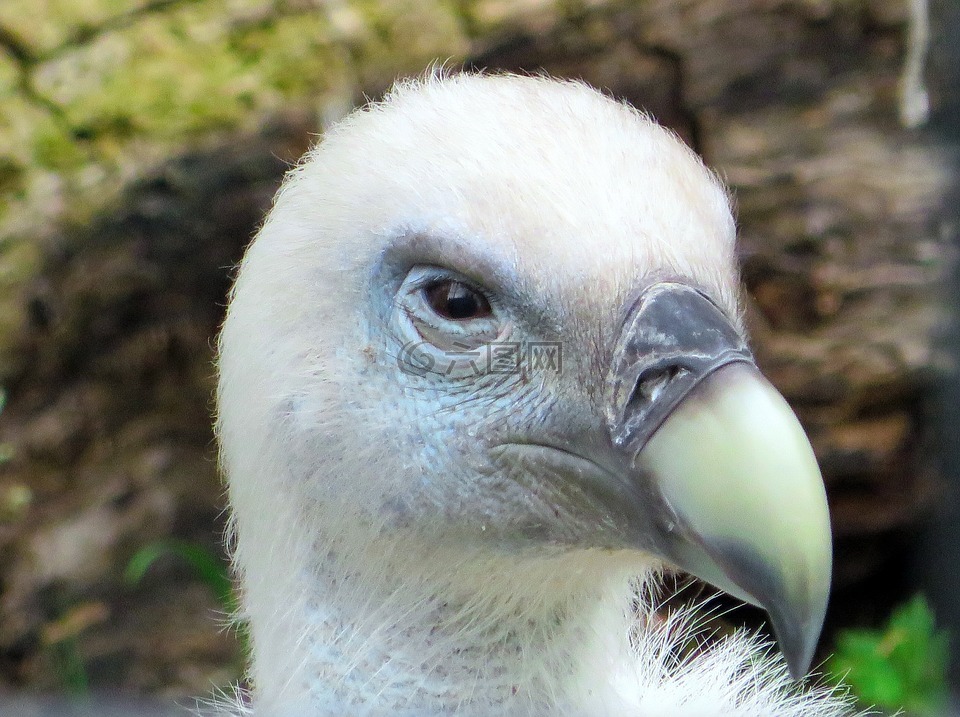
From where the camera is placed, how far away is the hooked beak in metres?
1.28

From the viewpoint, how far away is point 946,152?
10.6 ft

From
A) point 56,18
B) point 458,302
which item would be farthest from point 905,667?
point 56,18

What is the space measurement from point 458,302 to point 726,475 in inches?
19.3

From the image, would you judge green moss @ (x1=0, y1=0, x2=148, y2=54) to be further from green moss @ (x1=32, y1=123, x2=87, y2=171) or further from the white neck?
the white neck

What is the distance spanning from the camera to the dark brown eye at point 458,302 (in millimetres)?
1534

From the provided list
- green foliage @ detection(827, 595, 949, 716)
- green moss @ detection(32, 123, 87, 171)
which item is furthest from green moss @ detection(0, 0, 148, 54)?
green foliage @ detection(827, 595, 949, 716)

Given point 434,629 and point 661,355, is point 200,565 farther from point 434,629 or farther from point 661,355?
point 661,355

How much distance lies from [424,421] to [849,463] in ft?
6.91

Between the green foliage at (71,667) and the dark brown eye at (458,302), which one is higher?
the dark brown eye at (458,302)

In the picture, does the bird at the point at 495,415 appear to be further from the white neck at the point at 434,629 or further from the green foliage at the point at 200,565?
the green foliage at the point at 200,565

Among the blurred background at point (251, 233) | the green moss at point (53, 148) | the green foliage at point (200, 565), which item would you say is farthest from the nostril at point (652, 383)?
the green moss at point (53, 148)

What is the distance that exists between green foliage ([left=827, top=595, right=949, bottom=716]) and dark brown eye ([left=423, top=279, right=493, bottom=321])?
187 centimetres

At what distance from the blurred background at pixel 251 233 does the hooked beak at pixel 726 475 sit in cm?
189

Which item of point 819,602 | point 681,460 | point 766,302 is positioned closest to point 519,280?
point 681,460
